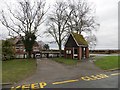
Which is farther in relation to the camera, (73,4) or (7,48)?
(73,4)

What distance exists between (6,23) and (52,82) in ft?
94.0

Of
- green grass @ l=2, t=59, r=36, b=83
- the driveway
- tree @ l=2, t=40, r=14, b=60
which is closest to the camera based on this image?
green grass @ l=2, t=59, r=36, b=83

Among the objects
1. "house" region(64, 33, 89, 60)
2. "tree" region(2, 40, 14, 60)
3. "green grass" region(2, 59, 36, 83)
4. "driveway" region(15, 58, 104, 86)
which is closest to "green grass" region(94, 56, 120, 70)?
"driveway" region(15, 58, 104, 86)

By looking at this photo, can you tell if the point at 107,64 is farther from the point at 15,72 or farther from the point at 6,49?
the point at 6,49

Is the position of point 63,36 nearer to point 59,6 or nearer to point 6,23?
point 59,6

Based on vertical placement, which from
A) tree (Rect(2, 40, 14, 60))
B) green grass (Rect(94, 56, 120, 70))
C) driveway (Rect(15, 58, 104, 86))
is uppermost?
tree (Rect(2, 40, 14, 60))

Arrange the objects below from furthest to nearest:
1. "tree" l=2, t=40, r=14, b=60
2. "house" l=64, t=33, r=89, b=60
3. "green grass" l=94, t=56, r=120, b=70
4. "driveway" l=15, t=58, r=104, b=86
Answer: "tree" l=2, t=40, r=14, b=60, "house" l=64, t=33, r=89, b=60, "green grass" l=94, t=56, r=120, b=70, "driveway" l=15, t=58, r=104, b=86

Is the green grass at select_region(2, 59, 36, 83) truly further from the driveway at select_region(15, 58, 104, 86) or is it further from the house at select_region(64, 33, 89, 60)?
the house at select_region(64, 33, 89, 60)

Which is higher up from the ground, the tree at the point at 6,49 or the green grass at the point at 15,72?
the tree at the point at 6,49

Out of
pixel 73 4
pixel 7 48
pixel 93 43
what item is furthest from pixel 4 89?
pixel 93 43

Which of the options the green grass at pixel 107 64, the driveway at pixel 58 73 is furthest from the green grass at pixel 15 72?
the green grass at pixel 107 64

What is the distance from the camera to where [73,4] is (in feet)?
164

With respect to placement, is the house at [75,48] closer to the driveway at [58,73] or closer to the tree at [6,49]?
the tree at [6,49]

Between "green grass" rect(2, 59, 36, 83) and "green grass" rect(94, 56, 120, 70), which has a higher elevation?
"green grass" rect(94, 56, 120, 70)
